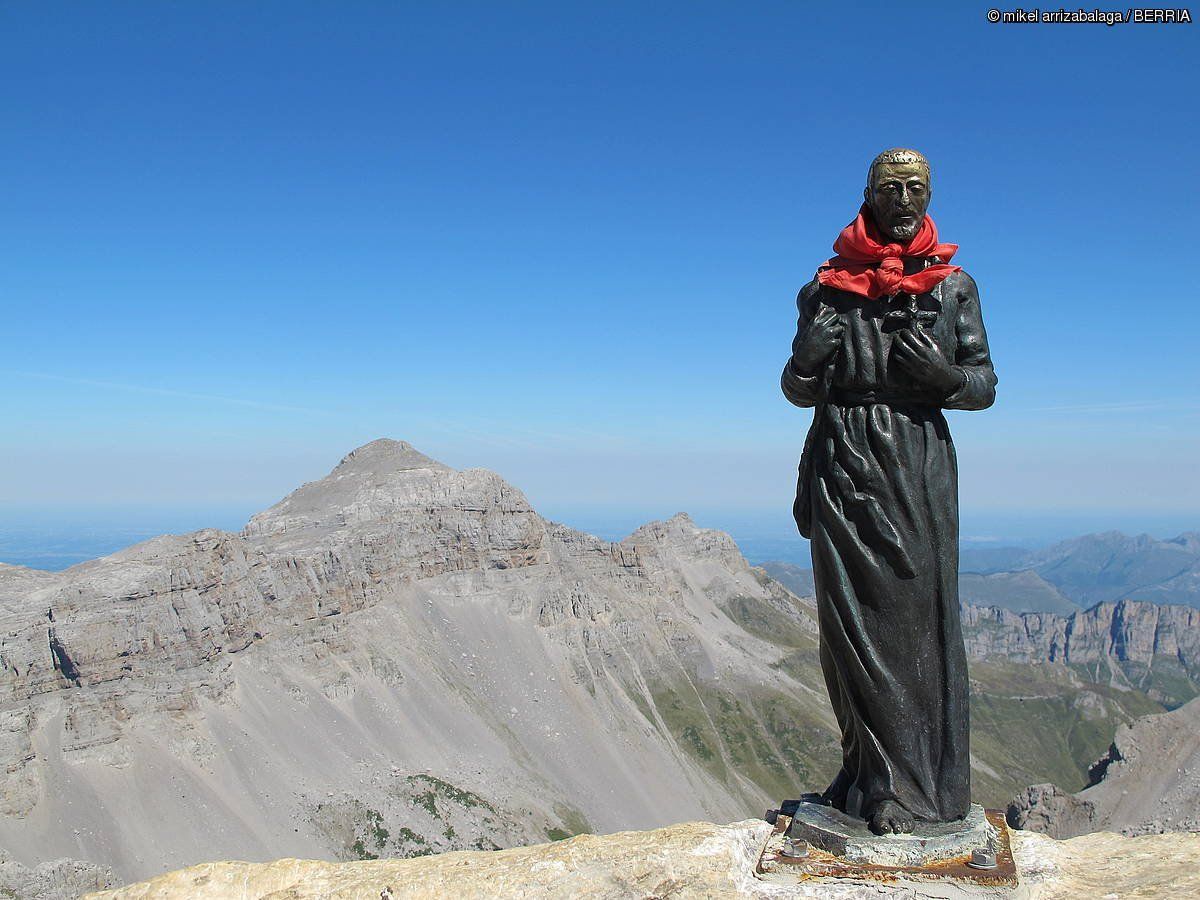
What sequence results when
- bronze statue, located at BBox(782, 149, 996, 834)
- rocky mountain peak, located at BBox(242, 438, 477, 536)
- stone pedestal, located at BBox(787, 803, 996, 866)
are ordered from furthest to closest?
1. rocky mountain peak, located at BBox(242, 438, 477, 536)
2. bronze statue, located at BBox(782, 149, 996, 834)
3. stone pedestal, located at BBox(787, 803, 996, 866)

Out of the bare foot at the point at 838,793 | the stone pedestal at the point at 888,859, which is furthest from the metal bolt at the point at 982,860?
the bare foot at the point at 838,793

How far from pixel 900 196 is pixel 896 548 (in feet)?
10.1

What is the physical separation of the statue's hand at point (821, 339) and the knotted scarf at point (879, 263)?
288 mm

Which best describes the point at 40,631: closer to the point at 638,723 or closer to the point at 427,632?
the point at 427,632

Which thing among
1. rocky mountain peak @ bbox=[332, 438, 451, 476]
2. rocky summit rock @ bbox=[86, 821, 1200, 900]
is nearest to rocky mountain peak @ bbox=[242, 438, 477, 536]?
rocky mountain peak @ bbox=[332, 438, 451, 476]

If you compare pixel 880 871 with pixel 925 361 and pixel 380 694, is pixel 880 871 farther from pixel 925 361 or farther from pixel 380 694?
pixel 380 694

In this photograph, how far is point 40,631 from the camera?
95.1 meters

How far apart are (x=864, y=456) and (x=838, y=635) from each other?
1.62 metres

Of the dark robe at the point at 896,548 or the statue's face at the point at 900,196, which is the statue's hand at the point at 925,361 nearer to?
the dark robe at the point at 896,548

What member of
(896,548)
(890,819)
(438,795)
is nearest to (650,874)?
(890,819)

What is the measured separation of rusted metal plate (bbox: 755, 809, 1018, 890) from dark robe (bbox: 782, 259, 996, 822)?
591 mm

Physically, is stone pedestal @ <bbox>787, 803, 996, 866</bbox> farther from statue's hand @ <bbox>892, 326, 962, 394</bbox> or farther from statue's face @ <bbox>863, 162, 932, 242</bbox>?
statue's face @ <bbox>863, 162, 932, 242</bbox>

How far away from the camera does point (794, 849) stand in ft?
24.6

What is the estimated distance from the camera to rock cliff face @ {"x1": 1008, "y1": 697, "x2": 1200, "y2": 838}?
83.6 metres
